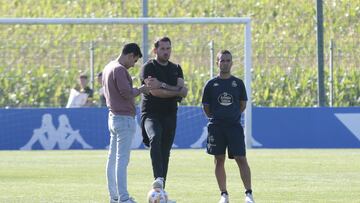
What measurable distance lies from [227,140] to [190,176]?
15.8 ft

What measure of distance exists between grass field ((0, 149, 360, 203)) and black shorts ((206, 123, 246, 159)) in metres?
0.78

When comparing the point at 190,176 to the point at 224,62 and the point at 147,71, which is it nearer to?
the point at 147,71

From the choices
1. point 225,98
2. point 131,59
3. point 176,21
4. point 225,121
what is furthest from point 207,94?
point 176,21

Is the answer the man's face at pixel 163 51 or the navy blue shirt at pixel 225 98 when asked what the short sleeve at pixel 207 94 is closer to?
the navy blue shirt at pixel 225 98

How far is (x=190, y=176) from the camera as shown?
19.0m

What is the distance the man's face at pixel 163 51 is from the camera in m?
14.2

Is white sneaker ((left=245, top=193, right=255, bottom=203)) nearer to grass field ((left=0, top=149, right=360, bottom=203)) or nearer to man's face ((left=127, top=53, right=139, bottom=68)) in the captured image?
grass field ((left=0, top=149, right=360, bottom=203))

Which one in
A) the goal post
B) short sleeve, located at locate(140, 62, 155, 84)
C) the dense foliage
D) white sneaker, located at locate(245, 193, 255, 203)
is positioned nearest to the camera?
white sneaker, located at locate(245, 193, 255, 203)

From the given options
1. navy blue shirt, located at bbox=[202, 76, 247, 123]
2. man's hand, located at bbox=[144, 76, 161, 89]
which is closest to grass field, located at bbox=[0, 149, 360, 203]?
navy blue shirt, located at bbox=[202, 76, 247, 123]

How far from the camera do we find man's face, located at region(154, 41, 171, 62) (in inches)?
560

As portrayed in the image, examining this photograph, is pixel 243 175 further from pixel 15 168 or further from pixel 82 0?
pixel 82 0

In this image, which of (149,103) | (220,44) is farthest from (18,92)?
(149,103)

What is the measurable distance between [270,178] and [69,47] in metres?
15.4

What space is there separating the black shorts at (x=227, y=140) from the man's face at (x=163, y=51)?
1.02 meters
